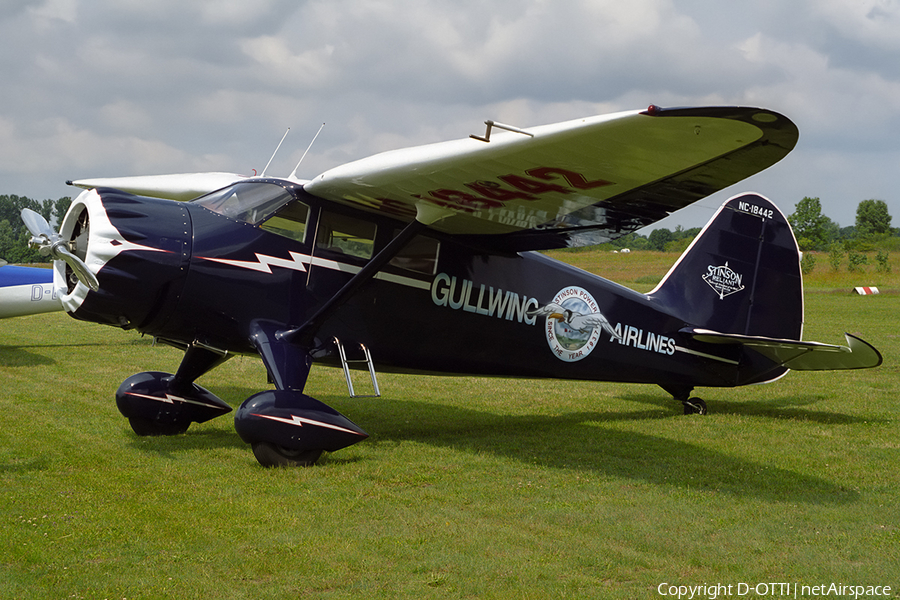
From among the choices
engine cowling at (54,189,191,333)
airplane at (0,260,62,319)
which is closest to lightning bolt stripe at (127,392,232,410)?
engine cowling at (54,189,191,333)

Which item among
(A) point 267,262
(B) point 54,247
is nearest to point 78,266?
(B) point 54,247

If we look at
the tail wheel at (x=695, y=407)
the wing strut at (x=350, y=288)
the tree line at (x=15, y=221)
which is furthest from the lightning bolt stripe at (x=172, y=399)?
the tree line at (x=15, y=221)

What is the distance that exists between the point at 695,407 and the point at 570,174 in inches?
212

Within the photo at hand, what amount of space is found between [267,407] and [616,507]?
2.95 meters

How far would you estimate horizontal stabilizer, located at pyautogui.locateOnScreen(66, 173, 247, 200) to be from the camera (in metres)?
9.25

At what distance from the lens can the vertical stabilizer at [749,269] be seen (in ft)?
32.3

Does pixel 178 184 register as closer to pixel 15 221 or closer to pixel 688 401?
pixel 688 401

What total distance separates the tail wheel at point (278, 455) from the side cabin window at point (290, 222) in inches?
77.0

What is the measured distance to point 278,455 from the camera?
6.25 m

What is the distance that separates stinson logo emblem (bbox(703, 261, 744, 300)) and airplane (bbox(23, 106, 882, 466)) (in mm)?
808

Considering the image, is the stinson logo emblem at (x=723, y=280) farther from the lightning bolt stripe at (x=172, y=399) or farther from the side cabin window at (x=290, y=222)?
the lightning bolt stripe at (x=172, y=399)

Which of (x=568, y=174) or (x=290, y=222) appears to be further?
(x=290, y=222)

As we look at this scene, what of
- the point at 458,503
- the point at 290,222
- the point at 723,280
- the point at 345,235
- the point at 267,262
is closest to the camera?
the point at 458,503

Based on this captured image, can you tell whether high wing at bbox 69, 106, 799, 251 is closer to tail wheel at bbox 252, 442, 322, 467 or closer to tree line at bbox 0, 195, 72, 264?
tail wheel at bbox 252, 442, 322, 467
